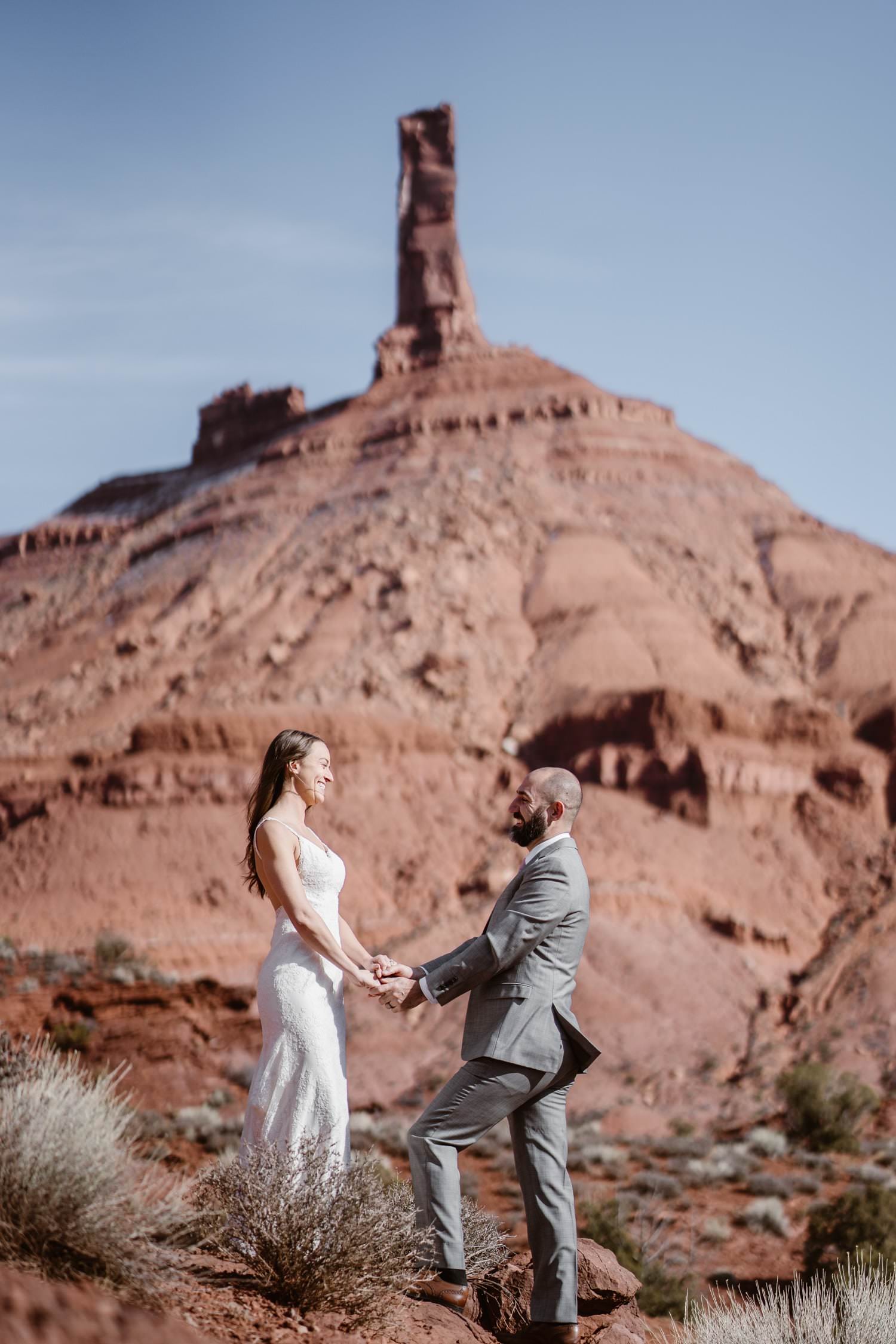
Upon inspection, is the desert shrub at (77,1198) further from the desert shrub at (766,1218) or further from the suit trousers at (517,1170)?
the desert shrub at (766,1218)

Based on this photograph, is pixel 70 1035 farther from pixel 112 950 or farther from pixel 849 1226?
pixel 112 950

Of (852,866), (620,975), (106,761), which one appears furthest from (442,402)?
(620,975)

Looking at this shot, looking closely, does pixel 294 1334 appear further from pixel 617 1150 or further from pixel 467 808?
pixel 467 808

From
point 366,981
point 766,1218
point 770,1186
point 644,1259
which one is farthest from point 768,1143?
point 366,981

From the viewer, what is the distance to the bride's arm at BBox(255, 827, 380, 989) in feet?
19.2

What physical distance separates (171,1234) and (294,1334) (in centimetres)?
67

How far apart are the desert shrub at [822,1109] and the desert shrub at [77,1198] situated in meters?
19.5

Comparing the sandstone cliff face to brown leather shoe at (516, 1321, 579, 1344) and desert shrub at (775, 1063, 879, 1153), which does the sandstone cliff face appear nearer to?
desert shrub at (775, 1063, 879, 1153)

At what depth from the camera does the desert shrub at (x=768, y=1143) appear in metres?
21.8

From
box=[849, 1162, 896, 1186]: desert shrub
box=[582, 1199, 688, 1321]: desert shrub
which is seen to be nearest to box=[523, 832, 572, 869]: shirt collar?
box=[582, 1199, 688, 1321]: desert shrub

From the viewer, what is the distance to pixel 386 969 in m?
6.27

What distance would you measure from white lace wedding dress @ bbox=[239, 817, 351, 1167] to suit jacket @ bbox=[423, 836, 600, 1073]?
49 centimetres

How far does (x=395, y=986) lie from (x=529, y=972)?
2.39ft

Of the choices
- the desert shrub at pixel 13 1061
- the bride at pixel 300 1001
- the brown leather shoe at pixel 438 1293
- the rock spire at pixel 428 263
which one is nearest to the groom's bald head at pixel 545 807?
the bride at pixel 300 1001
